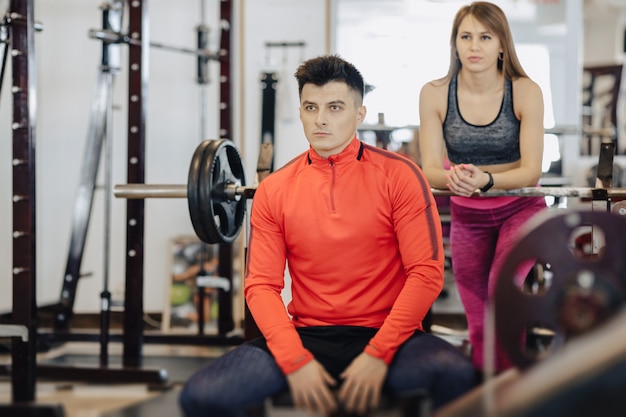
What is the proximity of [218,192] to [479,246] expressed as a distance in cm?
92

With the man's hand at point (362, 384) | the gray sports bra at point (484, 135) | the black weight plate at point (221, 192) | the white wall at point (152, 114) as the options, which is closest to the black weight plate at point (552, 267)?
the man's hand at point (362, 384)

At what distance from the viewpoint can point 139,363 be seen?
11.0 feet

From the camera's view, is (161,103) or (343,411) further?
(161,103)

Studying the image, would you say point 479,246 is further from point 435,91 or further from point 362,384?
point 362,384

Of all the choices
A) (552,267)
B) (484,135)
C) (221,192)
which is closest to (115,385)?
(221,192)

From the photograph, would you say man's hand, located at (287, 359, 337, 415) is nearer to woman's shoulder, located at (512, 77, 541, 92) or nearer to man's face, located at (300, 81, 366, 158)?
man's face, located at (300, 81, 366, 158)

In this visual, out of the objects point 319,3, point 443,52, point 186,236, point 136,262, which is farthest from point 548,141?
point 136,262

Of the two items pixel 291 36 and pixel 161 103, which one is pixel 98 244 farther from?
pixel 291 36

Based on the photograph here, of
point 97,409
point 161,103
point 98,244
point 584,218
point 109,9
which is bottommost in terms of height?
point 97,409

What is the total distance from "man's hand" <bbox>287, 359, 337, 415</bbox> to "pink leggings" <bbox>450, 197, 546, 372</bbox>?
2.83 feet

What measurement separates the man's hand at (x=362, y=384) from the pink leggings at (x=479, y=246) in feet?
2.60

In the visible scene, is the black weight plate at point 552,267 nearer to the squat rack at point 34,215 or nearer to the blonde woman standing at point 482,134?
the blonde woman standing at point 482,134

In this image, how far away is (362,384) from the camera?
1.50 metres

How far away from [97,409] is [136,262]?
0.86 meters
